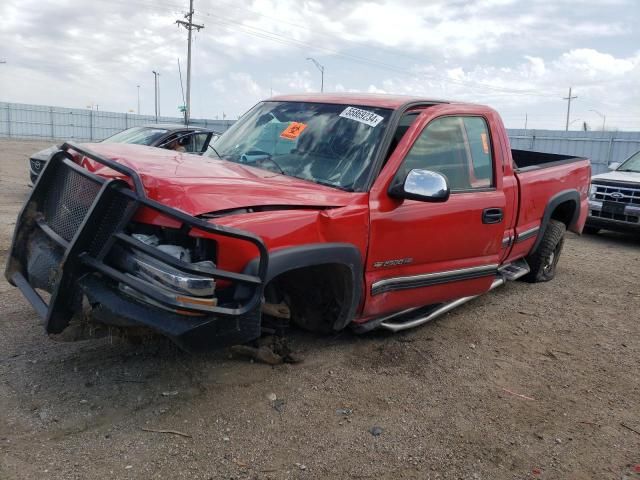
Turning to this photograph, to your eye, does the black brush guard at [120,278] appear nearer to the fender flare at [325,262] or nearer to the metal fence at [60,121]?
the fender flare at [325,262]

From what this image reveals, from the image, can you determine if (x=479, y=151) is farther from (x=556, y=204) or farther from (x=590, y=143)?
(x=590, y=143)

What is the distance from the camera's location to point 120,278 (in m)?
2.71

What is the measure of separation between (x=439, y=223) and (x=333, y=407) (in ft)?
4.89

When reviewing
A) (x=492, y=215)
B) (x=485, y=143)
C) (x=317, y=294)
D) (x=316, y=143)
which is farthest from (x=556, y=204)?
(x=317, y=294)

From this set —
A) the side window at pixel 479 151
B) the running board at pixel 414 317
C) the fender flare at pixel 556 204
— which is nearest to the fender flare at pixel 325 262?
the running board at pixel 414 317

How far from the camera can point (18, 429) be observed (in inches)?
112

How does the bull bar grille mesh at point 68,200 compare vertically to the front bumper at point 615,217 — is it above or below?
above

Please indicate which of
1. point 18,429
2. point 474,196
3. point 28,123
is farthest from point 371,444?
point 28,123

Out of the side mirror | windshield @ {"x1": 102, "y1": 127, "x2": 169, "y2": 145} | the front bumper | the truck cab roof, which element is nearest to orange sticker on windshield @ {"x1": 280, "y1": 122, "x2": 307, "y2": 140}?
the truck cab roof

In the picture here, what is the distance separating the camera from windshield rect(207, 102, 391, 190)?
3.71 meters

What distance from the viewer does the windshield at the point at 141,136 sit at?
31.9 feet

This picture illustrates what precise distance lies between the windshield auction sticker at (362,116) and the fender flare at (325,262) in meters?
0.98

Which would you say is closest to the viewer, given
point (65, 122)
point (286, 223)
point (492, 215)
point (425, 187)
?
point (286, 223)

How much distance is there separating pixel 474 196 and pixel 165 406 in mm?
2647
